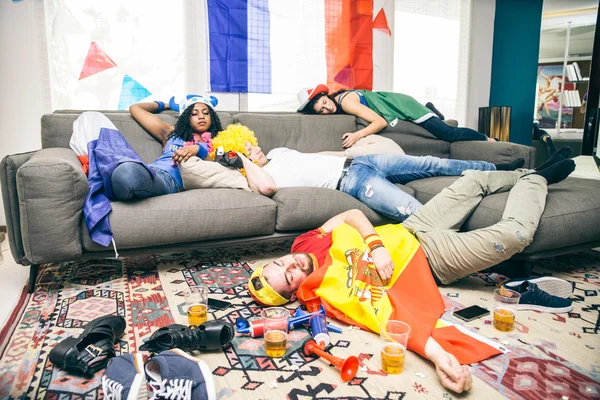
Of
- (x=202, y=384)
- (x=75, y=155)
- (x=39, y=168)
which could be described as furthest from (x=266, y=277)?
(x=75, y=155)

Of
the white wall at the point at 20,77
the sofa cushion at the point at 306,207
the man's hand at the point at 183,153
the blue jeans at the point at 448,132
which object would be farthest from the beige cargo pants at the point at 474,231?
the white wall at the point at 20,77

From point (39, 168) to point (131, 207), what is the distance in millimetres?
434

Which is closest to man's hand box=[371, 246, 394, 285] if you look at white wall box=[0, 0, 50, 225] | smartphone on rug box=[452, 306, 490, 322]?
smartphone on rug box=[452, 306, 490, 322]

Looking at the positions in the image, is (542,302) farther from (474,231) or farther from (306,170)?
(306,170)

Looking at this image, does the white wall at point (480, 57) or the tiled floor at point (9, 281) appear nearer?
the tiled floor at point (9, 281)

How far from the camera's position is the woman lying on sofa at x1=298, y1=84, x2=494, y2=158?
328 centimetres

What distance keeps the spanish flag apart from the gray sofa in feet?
1.82

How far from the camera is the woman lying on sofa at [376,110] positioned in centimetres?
328

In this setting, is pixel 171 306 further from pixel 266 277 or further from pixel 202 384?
pixel 202 384

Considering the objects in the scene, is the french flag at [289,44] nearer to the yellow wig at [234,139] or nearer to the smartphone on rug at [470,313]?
the yellow wig at [234,139]

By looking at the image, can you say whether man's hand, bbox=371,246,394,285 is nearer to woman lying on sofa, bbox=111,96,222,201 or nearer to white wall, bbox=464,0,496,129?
woman lying on sofa, bbox=111,96,222,201

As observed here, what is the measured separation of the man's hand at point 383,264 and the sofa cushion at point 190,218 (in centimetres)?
84

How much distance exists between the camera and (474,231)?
6.29ft

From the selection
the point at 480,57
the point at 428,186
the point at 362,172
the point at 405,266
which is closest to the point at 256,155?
the point at 362,172
